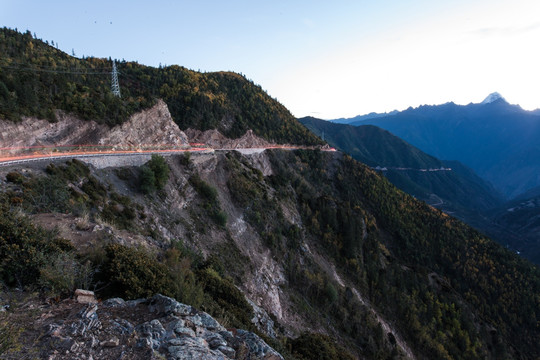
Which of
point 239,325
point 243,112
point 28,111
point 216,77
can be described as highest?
point 216,77

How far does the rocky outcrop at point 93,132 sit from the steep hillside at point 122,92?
81 cm

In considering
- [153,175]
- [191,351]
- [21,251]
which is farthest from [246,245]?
[191,351]

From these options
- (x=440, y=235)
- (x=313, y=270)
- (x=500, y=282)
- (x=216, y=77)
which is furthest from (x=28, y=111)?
(x=500, y=282)

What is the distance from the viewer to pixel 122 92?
137 ft

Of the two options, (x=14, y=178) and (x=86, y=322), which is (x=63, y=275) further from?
(x=14, y=178)

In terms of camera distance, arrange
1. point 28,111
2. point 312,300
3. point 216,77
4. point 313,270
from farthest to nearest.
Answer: point 216,77
point 313,270
point 312,300
point 28,111

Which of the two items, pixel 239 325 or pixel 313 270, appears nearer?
pixel 239 325

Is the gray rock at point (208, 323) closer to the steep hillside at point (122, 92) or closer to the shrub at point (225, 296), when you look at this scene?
the shrub at point (225, 296)

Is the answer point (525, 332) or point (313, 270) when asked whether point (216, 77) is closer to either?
point (313, 270)

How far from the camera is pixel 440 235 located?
58.5m

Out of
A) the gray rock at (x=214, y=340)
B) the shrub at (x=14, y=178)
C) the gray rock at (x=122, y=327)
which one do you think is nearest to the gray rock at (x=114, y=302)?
the gray rock at (x=122, y=327)

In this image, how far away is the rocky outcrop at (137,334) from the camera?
634cm

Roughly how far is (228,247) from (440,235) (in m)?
52.7

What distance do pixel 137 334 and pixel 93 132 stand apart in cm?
3162
